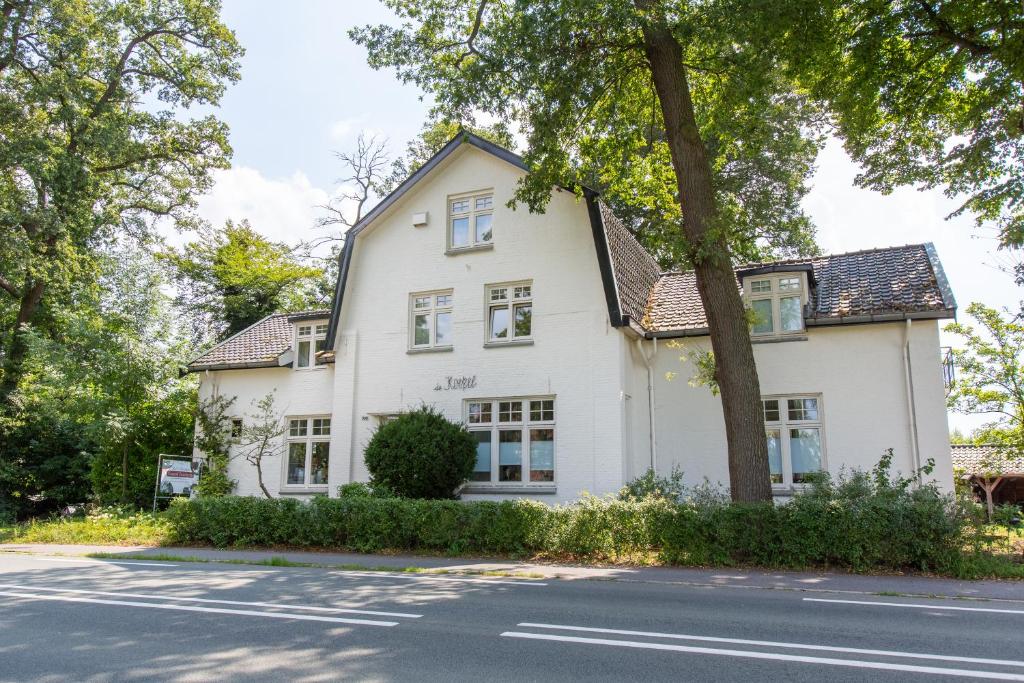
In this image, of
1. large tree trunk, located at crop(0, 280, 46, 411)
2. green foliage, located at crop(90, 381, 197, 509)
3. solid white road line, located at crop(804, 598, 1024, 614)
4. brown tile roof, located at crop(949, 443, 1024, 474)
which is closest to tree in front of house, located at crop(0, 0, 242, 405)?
large tree trunk, located at crop(0, 280, 46, 411)

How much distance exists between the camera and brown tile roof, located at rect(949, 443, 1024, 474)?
21.2 meters

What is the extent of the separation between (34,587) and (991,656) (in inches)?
458

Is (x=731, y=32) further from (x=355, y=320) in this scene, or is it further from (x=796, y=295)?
(x=355, y=320)

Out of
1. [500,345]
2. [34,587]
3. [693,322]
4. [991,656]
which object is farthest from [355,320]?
[991,656]

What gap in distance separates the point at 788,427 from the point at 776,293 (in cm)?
327

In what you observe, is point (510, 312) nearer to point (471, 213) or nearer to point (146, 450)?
point (471, 213)

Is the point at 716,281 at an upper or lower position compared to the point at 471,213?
lower

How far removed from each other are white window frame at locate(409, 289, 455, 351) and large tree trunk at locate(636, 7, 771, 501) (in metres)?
7.32

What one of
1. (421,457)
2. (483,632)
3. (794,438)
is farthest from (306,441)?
(483,632)

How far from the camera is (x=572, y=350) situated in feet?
57.4

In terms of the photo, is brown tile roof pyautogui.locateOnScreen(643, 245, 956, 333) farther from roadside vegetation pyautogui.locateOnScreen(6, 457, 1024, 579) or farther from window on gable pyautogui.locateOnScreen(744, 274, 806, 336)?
roadside vegetation pyautogui.locateOnScreen(6, 457, 1024, 579)

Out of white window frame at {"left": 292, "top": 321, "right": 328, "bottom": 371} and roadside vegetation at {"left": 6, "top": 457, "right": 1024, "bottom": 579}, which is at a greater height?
white window frame at {"left": 292, "top": 321, "right": 328, "bottom": 371}

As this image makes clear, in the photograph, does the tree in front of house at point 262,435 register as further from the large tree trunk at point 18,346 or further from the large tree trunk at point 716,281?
the large tree trunk at point 716,281

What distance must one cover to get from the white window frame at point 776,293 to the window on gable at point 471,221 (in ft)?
22.0
